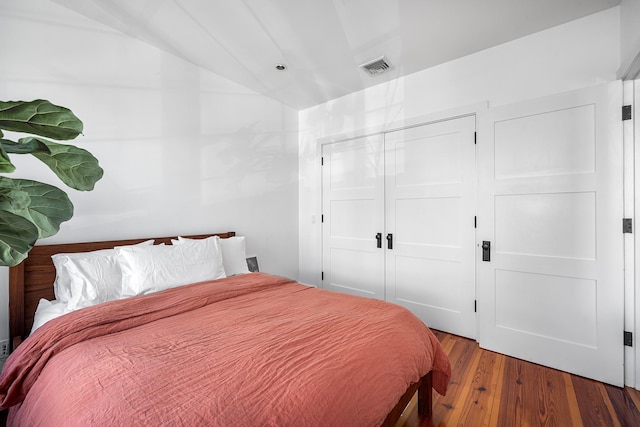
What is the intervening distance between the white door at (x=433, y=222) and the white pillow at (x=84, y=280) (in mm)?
2565

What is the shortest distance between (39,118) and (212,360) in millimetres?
1029

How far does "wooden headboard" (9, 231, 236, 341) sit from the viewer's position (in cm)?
186

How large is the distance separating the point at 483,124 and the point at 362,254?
72.8 inches

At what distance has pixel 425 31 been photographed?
2393 mm

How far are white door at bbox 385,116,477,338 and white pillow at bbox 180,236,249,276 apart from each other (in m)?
1.59

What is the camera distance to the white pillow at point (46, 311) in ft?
5.63

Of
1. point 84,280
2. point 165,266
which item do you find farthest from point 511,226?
point 84,280

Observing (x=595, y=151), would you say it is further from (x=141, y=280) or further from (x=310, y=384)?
(x=141, y=280)

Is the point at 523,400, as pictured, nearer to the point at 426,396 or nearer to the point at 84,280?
the point at 426,396

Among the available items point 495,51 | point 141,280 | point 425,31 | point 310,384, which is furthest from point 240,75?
point 310,384

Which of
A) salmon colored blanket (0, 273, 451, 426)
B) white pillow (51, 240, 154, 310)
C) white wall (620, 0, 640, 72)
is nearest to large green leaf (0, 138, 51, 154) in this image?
salmon colored blanket (0, 273, 451, 426)

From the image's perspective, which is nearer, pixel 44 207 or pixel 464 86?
pixel 44 207

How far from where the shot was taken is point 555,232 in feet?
7.62

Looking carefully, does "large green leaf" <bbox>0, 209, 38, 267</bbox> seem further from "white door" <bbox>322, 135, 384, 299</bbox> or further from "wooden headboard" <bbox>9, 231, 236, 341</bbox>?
"white door" <bbox>322, 135, 384, 299</bbox>
